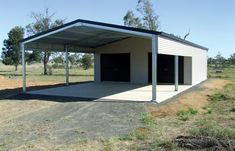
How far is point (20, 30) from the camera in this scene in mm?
49875

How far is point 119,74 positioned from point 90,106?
12306 millimetres

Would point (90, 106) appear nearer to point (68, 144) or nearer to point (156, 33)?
point (156, 33)

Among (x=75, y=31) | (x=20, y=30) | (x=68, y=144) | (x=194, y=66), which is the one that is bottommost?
(x=68, y=144)

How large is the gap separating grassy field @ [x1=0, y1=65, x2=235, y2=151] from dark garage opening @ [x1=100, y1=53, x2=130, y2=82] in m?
10.4

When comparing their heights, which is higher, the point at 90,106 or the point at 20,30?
the point at 20,30

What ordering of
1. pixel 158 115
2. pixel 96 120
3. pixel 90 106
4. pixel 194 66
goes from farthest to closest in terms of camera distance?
pixel 194 66 < pixel 90 106 < pixel 158 115 < pixel 96 120

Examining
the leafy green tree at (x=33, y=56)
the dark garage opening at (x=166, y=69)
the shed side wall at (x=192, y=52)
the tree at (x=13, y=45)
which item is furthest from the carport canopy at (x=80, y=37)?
the tree at (x=13, y=45)

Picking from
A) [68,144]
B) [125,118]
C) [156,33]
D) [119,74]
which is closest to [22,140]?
[68,144]

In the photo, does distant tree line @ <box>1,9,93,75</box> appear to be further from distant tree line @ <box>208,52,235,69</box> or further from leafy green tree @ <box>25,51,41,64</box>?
distant tree line @ <box>208,52,235,69</box>

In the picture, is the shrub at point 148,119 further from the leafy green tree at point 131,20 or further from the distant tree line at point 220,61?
the distant tree line at point 220,61

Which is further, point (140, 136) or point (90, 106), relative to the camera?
Answer: point (90, 106)

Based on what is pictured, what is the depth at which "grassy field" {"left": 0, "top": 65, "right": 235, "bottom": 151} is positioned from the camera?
7387 millimetres

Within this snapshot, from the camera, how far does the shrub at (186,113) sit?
10453 mm

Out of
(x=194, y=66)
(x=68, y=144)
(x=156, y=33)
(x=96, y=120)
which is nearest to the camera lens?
(x=68, y=144)
